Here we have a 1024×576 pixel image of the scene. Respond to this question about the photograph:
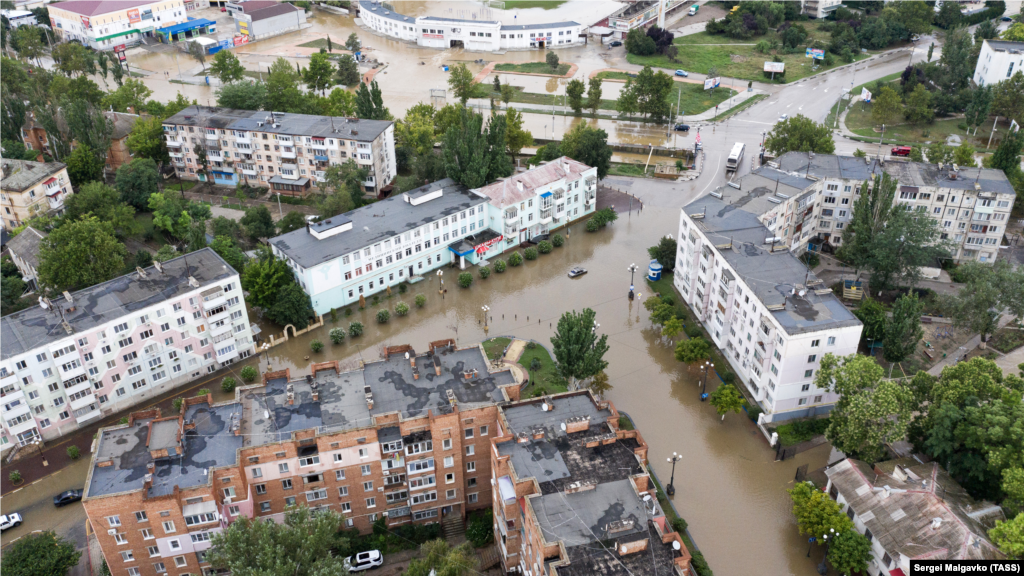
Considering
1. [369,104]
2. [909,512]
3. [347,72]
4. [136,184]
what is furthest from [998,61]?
[136,184]

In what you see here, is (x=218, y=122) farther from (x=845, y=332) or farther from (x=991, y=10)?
(x=991, y=10)

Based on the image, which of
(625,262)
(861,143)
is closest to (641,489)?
(625,262)

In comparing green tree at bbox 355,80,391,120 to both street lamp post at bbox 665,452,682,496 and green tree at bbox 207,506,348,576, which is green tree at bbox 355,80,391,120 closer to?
street lamp post at bbox 665,452,682,496

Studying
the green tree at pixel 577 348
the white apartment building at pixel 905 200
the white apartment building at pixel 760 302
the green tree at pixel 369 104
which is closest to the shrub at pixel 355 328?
the green tree at pixel 577 348

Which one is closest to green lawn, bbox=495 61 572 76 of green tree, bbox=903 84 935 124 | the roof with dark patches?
green tree, bbox=903 84 935 124

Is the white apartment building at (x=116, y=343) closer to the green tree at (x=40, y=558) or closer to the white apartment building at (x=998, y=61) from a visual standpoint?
the green tree at (x=40, y=558)

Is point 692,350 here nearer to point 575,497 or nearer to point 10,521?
point 575,497
